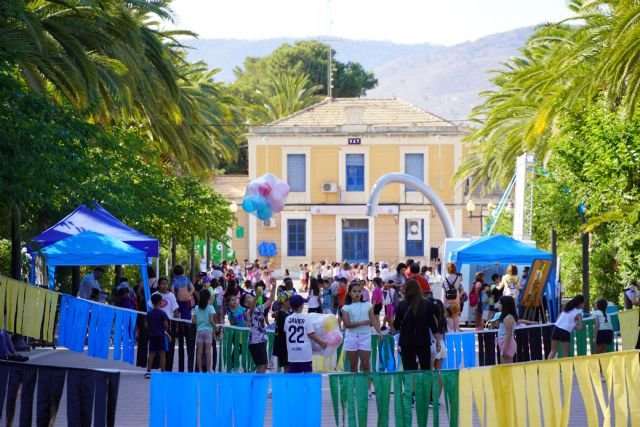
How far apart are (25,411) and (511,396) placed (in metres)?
3.98

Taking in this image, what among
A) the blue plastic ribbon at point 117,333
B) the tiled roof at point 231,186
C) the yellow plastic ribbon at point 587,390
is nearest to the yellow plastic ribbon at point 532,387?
the yellow plastic ribbon at point 587,390

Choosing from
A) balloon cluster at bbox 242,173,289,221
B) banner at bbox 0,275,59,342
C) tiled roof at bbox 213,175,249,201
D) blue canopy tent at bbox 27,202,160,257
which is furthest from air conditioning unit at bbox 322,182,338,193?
banner at bbox 0,275,59,342

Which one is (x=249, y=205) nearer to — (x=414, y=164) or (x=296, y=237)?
(x=296, y=237)

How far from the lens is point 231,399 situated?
10391 millimetres

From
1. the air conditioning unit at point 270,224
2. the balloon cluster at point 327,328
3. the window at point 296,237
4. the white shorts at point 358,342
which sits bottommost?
the white shorts at point 358,342

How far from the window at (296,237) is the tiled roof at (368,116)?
5.17m

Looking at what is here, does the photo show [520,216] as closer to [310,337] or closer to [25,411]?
[310,337]

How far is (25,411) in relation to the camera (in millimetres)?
10289

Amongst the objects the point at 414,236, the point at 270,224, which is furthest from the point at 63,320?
the point at 414,236

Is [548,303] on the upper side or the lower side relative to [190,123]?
lower

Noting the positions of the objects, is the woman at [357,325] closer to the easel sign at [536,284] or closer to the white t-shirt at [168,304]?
the white t-shirt at [168,304]

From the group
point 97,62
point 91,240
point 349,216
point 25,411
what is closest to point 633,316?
point 25,411

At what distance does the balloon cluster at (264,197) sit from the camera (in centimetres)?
4109

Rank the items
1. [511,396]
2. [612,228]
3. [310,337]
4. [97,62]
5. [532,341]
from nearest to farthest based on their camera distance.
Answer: [511,396] < [310,337] < [532,341] < [97,62] < [612,228]
